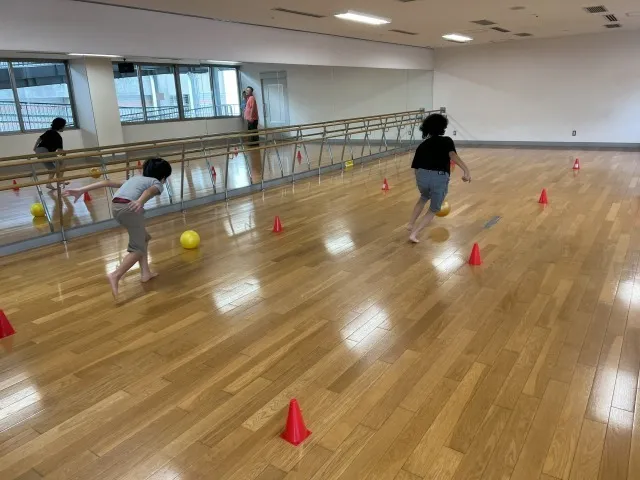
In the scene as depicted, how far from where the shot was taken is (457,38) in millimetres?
10906

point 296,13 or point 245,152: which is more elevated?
point 296,13

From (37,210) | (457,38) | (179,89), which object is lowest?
(37,210)

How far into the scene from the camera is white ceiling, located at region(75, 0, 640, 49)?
6219 mm

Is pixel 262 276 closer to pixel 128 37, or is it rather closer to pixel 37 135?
pixel 128 37

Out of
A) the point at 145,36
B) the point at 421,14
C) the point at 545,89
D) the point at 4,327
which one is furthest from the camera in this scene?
the point at 545,89

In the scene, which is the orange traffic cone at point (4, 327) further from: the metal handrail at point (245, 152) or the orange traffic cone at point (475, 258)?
the orange traffic cone at point (475, 258)

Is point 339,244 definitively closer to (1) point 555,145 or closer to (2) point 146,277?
(2) point 146,277

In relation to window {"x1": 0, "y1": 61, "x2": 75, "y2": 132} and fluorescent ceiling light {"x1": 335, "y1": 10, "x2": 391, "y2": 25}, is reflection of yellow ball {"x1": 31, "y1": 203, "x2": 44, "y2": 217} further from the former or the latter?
fluorescent ceiling light {"x1": 335, "y1": 10, "x2": 391, "y2": 25}

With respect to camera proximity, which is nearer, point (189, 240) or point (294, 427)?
point (294, 427)

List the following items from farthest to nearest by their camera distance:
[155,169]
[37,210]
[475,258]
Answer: [37,210] → [475,258] → [155,169]

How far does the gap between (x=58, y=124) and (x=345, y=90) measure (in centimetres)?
596

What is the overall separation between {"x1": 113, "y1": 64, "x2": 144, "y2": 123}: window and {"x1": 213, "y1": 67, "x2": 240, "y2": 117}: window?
1.25 meters

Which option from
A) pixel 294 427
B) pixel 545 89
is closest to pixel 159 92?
pixel 294 427

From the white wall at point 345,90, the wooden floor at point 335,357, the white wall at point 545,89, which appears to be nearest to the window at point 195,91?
the white wall at point 345,90
